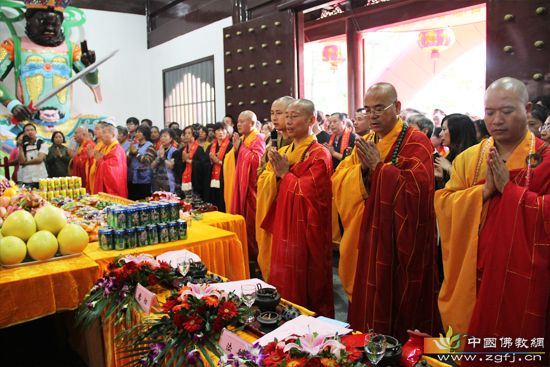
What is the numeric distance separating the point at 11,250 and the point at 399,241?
1.95 metres

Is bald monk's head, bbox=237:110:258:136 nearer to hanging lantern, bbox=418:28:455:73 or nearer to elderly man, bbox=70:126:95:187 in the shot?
elderly man, bbox=70:126:95:187

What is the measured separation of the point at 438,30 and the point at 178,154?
4.95 metres

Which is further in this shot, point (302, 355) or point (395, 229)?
point (395, 229)

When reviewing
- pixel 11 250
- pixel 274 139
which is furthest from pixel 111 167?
pixel 11 250

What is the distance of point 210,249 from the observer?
2955 mm

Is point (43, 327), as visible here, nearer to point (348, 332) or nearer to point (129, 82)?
point (348, 332)

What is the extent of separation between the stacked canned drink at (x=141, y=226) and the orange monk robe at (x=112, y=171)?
2989 millimetres

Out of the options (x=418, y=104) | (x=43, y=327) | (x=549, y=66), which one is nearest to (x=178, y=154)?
(x=43, y=327)

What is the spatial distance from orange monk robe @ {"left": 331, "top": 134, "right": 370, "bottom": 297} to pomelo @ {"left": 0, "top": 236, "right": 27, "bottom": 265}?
1.71m

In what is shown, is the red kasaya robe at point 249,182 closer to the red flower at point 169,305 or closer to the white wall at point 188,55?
the red flower at point 169,305

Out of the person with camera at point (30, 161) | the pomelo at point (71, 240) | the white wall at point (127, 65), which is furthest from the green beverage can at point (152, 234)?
the white wall at point (127, 65)

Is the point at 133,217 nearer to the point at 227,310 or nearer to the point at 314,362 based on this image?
the point at 227,310

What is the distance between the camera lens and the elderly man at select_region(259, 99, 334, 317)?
3.00 meters

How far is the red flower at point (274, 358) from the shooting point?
131 cm
